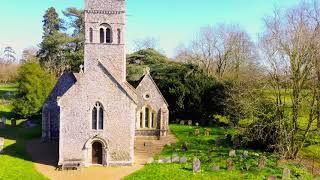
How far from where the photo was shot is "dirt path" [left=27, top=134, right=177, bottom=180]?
20906mm

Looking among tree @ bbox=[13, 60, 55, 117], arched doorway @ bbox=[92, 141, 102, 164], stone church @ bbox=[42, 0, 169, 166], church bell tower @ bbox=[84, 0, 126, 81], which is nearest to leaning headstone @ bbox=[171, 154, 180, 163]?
stone church @ bbox=[42, 0, 169, 166]

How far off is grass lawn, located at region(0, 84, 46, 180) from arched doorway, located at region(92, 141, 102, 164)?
385 centimetres

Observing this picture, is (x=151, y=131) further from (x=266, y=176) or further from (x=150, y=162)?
(x=266, y=176)

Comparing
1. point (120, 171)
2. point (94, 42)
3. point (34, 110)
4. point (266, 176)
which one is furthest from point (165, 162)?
point (34, 110)

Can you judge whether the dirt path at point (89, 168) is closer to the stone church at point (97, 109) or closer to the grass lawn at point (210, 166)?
the stone church at point (97, 109)

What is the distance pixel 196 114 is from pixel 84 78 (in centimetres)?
2048

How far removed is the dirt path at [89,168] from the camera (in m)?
20.9

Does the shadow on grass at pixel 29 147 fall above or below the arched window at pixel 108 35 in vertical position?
below

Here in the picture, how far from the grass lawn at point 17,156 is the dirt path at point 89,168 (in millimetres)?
592

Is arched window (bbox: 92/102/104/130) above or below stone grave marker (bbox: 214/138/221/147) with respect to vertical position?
above

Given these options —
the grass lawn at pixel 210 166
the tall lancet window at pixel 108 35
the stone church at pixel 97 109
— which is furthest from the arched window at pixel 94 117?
the tall lancet window at pixel 108 35

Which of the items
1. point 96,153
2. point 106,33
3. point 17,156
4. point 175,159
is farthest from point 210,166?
point 17,156

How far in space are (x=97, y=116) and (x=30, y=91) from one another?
2148 centimetres

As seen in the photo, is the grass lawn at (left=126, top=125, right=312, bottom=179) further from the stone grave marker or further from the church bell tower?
the church bell tower
